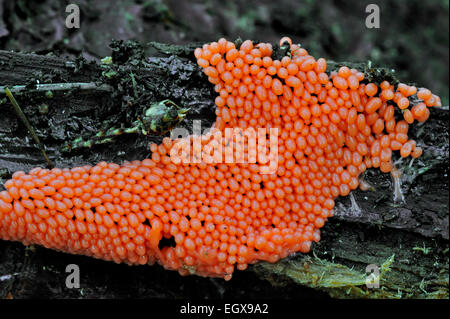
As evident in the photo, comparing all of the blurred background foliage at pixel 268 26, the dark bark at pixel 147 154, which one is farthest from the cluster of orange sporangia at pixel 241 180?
the blurred background foliage at pixel 268 26

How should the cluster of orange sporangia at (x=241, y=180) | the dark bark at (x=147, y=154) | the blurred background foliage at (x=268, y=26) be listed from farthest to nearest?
1. the blurred background foliage at (x=268, y=26)
2. the dark bark at (x=147, y=154)
3. the cluster of orange sporangia at (x=241, y=180)

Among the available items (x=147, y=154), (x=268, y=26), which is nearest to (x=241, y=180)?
(x=147, y=154)

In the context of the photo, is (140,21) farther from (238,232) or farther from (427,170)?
(427,170)

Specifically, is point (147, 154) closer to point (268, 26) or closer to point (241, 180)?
point (241, 180)

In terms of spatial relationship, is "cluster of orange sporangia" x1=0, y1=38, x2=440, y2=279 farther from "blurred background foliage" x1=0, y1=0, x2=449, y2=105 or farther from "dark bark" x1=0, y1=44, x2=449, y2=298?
"blurred background foliage" x1=0, y1=0, x2=449, y2=105

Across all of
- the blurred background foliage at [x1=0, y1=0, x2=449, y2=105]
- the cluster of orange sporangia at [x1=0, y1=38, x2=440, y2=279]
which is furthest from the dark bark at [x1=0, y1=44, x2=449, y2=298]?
the blurred background foliage at [x1=0, y1=0, x2=449, y2=105]

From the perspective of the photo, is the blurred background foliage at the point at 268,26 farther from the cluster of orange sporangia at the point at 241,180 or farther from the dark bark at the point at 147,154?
the cluster of orange sporangia at the point at 241,180
